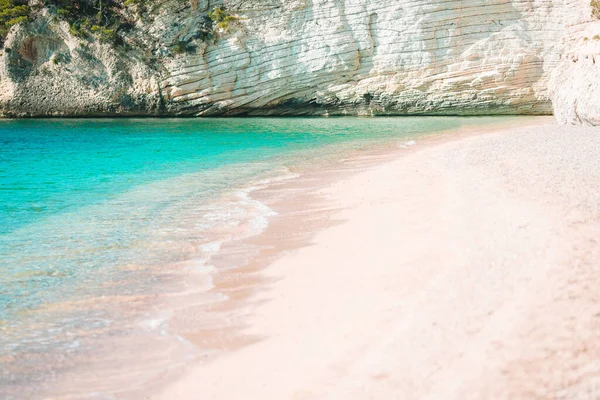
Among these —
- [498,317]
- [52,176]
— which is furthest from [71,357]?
[52,176]

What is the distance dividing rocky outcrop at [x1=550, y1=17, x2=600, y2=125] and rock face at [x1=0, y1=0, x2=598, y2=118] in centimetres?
1023

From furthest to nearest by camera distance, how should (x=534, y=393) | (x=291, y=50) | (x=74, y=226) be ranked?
(x=291, y=50), (x=74, y=226), (x=534, y=393)

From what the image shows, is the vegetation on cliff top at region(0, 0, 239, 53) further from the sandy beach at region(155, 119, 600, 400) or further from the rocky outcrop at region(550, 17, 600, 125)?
the sandy beach at region(155, 119, 600, 400)

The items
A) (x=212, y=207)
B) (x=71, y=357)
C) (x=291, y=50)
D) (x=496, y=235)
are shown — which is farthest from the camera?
(x=291, y=50)

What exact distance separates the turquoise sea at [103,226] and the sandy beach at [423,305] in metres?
0.80

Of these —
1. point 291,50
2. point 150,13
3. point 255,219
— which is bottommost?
point 255,219

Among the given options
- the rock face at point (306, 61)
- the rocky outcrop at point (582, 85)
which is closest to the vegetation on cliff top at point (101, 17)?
the rock face at point (306, 61)

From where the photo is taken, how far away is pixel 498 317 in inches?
128

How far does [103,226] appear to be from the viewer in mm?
7234

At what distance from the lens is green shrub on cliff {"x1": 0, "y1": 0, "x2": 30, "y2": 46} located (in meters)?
30.3

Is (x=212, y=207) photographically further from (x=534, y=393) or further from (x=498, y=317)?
(x=534, y=393)

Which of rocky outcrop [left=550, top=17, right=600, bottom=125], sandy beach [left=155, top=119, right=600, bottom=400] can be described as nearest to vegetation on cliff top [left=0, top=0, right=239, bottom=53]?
rocky outcrop [left=550, top=17, right=600, bottom=125]

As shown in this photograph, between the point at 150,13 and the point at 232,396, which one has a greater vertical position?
the point at 150,13

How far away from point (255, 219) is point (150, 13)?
2716 cm
